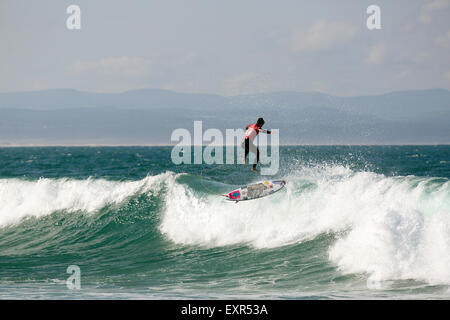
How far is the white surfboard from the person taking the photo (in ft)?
49.4

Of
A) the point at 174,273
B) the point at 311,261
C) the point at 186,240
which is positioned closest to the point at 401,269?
the point at 311,261

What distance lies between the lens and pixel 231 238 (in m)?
15.9

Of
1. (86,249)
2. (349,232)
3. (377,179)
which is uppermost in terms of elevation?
(377,179)

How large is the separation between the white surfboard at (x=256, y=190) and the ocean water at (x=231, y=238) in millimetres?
1007

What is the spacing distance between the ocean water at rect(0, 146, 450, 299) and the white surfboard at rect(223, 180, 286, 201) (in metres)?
1.01

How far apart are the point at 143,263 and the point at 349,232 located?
562 cm
